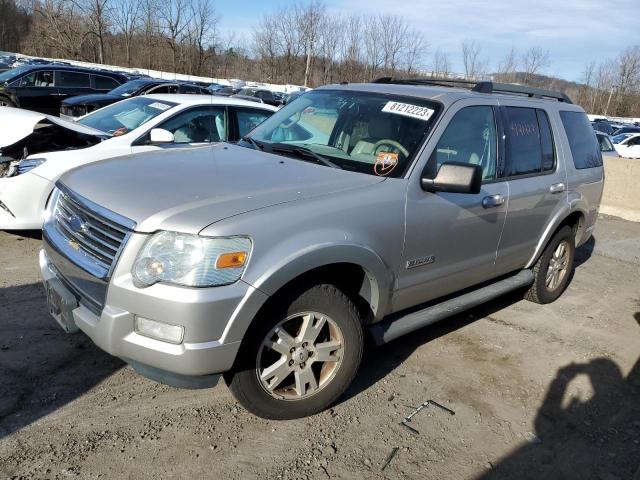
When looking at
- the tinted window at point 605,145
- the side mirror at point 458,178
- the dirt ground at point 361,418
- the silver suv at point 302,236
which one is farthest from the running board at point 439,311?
the tinted window at point 605,145

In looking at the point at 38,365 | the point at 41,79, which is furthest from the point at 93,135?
the point at 41,79

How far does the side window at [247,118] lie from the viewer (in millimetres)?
6914

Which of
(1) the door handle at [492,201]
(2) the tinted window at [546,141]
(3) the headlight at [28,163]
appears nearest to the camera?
(1) the door handle at [492,201]

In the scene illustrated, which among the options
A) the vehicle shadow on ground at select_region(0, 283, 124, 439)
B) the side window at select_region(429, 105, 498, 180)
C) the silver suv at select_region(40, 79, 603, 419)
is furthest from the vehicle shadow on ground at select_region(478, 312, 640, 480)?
the vehicle shadow on ground at select_region(0, 283, 124, 439)

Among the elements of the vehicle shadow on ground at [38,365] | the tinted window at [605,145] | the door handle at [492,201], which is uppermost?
the door handle at [492,201]

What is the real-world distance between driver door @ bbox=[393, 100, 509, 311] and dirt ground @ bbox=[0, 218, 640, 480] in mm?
629

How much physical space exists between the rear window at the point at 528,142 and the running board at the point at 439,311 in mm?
934

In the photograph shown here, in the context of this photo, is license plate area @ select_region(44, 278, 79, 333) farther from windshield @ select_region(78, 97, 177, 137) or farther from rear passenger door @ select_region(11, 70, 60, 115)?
rear passenger door @ select_region(11, 70, 60, 115)

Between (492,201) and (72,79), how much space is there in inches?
563

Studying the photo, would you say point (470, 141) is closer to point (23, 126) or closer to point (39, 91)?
point (23, 126)

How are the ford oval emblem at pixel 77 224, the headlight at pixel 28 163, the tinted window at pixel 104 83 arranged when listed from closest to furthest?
the ford oval emblem at pixel 77 224 → the headlight at pixel 28 163 → the tinted window at pixel 104 83

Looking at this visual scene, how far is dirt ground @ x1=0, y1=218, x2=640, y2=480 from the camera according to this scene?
2.79 meters

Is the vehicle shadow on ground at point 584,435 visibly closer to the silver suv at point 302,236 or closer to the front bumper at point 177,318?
the silver suv at point 302,236

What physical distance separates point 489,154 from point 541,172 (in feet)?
2.63
